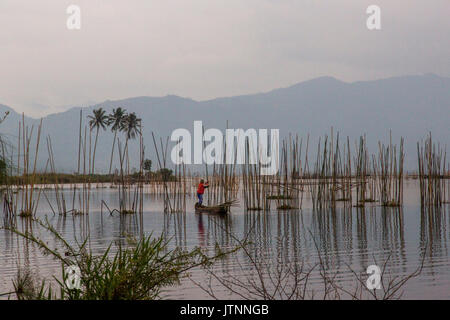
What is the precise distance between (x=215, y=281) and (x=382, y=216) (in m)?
11.2

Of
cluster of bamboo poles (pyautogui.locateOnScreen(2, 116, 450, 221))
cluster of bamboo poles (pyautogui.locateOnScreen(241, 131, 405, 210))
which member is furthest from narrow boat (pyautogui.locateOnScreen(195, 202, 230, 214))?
cluster of bamboo poles (pyautogui.locateOnScreen(241, 131, 405, 210))

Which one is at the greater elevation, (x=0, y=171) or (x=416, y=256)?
(x=0, y=171)

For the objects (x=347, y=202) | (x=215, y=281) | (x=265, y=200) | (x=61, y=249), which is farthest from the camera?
(x=347, y=202)

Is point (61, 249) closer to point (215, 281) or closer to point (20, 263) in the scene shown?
point (20, 263)

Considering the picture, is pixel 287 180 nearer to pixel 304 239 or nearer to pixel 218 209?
pixel 218 209

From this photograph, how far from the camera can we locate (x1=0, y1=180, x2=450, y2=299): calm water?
25.9ft

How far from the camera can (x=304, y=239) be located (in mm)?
12375

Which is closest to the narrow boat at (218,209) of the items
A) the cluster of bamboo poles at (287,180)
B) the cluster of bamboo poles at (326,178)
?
the cluster of bamboo poles at (287,180)

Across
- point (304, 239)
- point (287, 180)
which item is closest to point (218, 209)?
point (287, 180)

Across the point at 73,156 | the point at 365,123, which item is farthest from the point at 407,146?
the point at 73,156

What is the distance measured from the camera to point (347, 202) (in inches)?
921

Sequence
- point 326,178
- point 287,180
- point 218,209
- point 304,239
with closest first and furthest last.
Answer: point 304,239, point 326,178, point 218,209, point 287,180

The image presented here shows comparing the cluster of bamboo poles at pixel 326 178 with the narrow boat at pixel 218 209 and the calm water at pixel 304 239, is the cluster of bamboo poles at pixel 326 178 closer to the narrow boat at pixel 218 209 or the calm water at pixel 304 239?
the calm water at pixel 304 239
